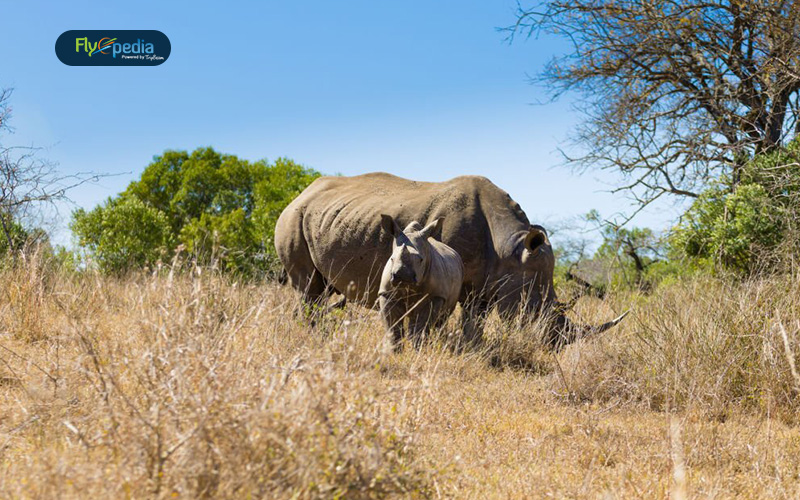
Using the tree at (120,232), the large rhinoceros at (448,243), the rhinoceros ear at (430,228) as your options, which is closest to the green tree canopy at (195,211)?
the tree at (120,232)

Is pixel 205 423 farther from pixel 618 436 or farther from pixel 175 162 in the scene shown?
pixel 175 162

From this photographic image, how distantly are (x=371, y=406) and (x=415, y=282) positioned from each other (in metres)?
3.38

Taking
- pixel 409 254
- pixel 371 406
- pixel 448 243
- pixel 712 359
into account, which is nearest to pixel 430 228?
pixel 409 254

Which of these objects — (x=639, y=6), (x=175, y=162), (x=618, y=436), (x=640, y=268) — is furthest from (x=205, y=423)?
(x=175, y=162)

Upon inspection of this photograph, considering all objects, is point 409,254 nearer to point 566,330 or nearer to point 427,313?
point 427,313

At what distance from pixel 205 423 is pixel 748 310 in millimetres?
5103

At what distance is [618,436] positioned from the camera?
4941mm

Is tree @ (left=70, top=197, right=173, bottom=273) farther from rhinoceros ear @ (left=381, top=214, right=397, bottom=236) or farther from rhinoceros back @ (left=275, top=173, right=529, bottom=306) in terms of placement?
rhinoceros ear @ (left=381, top=214, right=397, bottom=236)

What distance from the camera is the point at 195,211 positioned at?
2416 centimetres

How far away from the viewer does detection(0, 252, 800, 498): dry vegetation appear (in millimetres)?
2586

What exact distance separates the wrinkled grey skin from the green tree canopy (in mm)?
6287

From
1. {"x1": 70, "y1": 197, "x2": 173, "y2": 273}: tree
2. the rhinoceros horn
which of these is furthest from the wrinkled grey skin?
{"x1": 70, "y1": 197, "x2": 173, "y2": 273}: tree

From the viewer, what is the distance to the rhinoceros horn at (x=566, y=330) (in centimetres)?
739

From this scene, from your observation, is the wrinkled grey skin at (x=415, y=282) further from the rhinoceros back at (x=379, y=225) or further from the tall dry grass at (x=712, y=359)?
the tall dry grass at (x=712, y=359)
